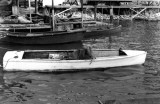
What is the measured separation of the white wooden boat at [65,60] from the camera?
18.7 meters

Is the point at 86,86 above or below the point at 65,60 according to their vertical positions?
below

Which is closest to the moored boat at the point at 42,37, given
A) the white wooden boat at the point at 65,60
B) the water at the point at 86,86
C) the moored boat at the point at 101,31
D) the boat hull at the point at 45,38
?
the boat hull at the point at 45,38

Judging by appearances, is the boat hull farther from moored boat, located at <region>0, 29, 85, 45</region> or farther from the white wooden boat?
the white wooden boat

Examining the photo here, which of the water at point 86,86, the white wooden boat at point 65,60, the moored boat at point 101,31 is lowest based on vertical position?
the water at point 86,86

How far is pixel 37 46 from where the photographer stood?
97.0ft

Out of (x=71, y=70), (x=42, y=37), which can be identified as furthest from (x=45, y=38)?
(x=71, y=70)

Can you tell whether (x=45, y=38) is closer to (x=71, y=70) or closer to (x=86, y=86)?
(x=71, y=70)

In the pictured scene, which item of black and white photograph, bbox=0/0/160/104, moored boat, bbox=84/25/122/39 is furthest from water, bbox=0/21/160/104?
moored boat, bbox=84/25/122/39

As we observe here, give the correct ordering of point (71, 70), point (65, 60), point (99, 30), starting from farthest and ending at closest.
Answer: point (99, 30)
point (71, 70)
point (65, 60)

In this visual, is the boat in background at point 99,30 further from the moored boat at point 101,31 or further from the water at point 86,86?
the water at point 86,86

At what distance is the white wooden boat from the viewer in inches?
736

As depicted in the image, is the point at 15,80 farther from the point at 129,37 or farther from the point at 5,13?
the point at 5,13

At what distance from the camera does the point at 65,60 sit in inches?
742

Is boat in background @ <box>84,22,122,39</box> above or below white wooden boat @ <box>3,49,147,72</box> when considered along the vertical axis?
above
